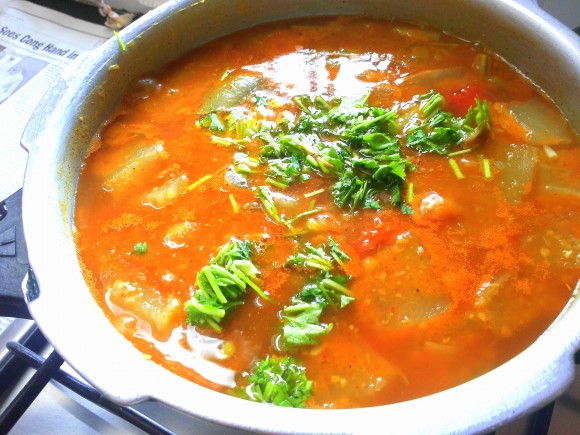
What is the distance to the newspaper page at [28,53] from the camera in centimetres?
305

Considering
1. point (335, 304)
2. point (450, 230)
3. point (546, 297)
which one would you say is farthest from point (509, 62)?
point (335, 304)

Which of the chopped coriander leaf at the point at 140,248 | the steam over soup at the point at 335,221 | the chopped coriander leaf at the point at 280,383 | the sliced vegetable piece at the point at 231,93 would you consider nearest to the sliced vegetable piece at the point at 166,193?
the steam over soup at the point at 335,221

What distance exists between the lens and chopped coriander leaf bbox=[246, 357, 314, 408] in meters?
1.59

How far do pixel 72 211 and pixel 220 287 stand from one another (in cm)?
73

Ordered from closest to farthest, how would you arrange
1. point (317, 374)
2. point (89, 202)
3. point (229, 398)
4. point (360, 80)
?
point (229, 398) < point (317, 374) < point (89, 202) < point (360, 80)

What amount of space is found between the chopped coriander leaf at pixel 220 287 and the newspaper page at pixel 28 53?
1667mm

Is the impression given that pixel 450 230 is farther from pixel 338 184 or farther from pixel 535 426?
pixel 535 426

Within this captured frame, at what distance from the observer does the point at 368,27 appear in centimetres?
273

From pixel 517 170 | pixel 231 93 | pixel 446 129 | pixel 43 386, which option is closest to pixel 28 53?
pixel 231 93

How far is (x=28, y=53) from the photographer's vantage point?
10.8ft

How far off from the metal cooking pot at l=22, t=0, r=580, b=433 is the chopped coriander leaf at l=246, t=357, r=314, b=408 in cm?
21

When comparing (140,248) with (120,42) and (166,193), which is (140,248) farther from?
(120,42)

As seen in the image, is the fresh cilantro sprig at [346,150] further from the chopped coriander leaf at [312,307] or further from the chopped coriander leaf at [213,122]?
the chopped coriander leaf at [312,307]

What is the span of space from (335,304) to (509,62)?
1482 mm
